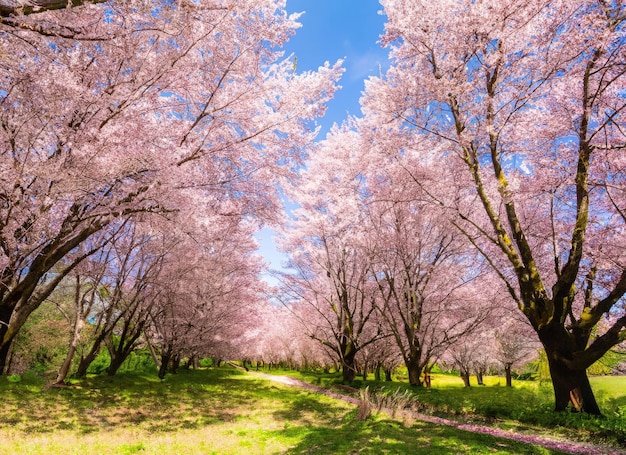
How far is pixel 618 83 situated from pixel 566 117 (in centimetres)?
173

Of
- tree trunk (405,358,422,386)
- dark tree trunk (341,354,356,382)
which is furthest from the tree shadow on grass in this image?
dark tree trunk (341,354,356,382)

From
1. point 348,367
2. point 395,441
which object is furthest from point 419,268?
point 395,441

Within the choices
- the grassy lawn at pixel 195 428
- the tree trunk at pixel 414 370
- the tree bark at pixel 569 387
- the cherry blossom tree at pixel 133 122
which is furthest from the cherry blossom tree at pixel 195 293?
the tree bark at pixel 569 387

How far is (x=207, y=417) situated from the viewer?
1030 centimetres

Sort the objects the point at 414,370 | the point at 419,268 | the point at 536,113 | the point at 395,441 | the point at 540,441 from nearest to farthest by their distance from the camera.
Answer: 1. the point at 395,441
2. the point at 540,441
3. the point at 536,113
4. the point at 419,268
5. the point at 414,370

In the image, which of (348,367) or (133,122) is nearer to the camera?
(133,122)

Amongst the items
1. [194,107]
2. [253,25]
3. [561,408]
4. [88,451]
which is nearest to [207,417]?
[88,451]

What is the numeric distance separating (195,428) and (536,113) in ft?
40.2

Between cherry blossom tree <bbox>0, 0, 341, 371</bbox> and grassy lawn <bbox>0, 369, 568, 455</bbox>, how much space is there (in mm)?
2450

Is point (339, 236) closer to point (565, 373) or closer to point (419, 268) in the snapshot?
point (419, 268)

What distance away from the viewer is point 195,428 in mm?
8773

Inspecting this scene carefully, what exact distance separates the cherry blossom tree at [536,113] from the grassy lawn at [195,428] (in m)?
3.43

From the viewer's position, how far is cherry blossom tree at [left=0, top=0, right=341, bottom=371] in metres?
5.59

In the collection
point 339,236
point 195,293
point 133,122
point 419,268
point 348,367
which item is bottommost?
point 348,367
